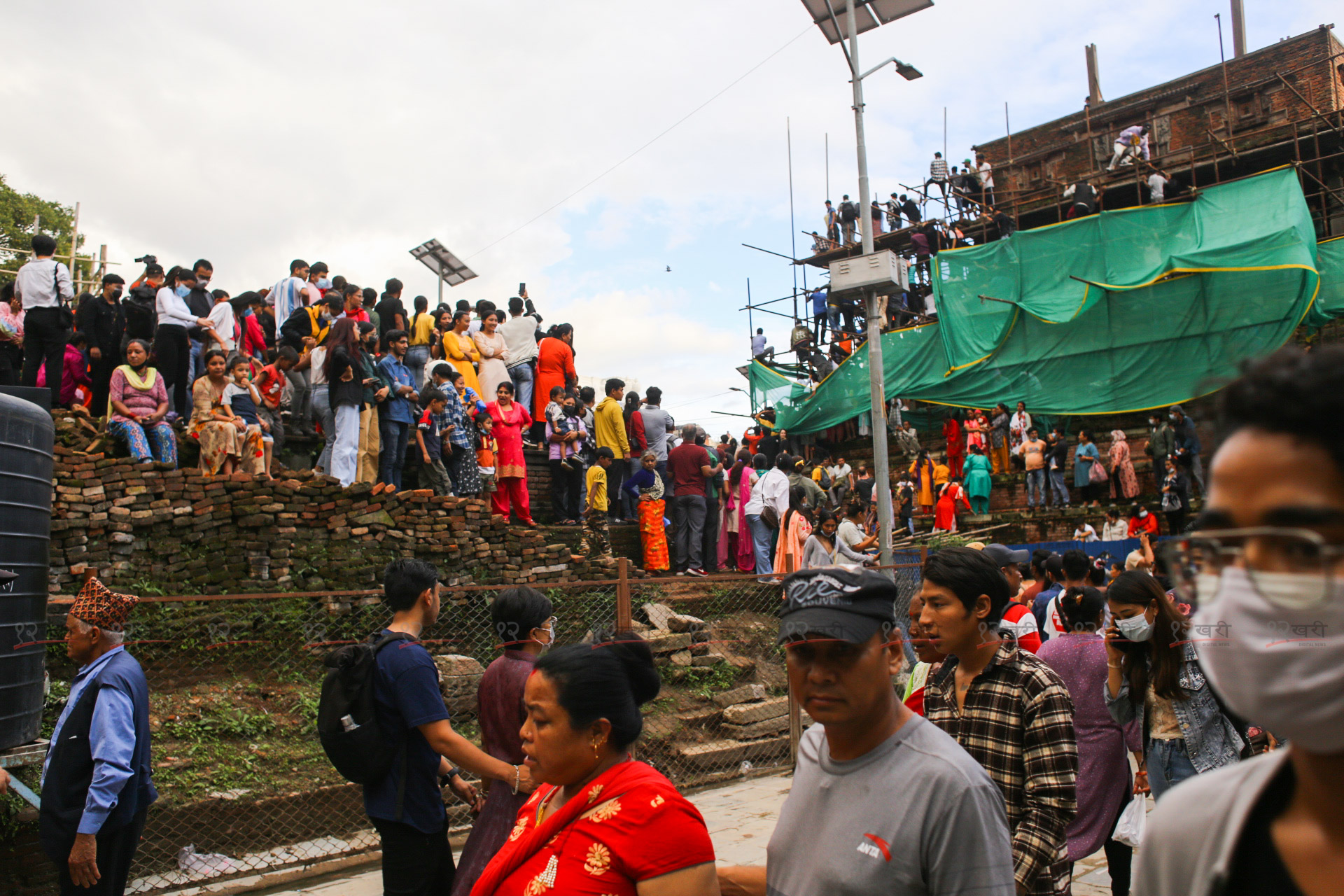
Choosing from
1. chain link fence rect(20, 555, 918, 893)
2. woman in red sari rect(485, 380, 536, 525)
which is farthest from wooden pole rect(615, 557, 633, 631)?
woman in red sari rect(485, 380, 536, 525)

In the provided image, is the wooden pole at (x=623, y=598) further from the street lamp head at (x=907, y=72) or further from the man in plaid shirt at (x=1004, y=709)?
the street lamp head at (x=907, y=72)

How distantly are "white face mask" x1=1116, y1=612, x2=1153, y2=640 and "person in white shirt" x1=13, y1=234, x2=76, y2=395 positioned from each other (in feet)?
34.1

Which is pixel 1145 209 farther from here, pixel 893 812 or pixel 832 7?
pixel 893 812

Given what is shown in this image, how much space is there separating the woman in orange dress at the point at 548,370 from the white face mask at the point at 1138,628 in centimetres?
1038

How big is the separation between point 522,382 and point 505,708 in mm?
10449

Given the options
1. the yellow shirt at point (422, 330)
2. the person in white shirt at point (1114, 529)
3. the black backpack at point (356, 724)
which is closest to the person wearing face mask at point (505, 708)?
the black backpack at point (356, 724)

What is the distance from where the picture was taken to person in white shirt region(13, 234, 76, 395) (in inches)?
376

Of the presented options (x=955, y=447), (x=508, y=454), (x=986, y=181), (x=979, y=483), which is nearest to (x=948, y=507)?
(x=979, y=483)

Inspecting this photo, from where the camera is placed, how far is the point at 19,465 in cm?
475

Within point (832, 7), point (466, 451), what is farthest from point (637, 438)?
point (832, 7)

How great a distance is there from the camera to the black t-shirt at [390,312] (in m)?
11.6

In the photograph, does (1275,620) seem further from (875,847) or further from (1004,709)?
(1004,709)

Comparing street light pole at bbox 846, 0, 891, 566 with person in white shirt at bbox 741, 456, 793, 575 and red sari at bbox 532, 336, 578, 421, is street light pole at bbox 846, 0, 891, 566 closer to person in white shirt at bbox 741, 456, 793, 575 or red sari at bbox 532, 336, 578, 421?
person in white shirt at bbox 741, 456, 793, 575

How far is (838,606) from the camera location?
2068 millimetres
